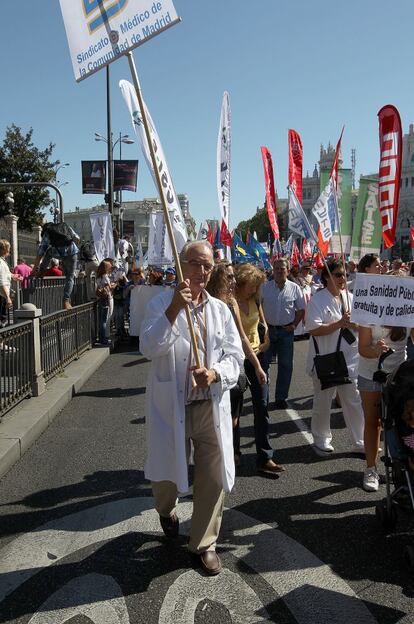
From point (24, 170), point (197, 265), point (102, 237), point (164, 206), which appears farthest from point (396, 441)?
point (24, 170)

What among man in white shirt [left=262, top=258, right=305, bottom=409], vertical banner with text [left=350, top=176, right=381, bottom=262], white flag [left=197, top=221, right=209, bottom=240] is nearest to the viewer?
man in white shirt [left=262, top=258, right=305, bottom=409]

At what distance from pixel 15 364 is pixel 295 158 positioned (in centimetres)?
607

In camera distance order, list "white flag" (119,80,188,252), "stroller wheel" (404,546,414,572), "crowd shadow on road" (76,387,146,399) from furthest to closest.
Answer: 1. "crowd shadow on road" (76,387,146,399)
2. "white flag" (119,80,188,252)
3. "stroller wheel" (404,546,414,572)

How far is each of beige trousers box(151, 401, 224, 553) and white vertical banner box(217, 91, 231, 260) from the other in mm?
5934

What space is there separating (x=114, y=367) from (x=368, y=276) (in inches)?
293

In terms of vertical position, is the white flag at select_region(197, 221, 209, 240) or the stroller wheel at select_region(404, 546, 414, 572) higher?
the white flag at select_region(197, 221, 209, 240)

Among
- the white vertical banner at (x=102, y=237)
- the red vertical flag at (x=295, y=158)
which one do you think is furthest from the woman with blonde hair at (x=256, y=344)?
the white vertical banner at (x=102, y=237)

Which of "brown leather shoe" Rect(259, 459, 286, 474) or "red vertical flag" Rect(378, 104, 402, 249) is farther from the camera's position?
"red vertical flag" Rect(378, 104, 402, 249)

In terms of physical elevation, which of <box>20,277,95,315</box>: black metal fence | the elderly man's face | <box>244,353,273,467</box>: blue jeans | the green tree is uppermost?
the green tree

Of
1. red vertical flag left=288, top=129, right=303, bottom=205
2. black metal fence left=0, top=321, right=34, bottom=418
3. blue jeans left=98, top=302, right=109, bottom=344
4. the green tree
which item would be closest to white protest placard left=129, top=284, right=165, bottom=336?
blue jeans left=98, top=302, right=109, bottom=344

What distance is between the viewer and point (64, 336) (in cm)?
970

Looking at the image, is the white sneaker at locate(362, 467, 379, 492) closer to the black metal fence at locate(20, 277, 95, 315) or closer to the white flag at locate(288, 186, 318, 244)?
the white flag at locate(288, 186, 318, 244)

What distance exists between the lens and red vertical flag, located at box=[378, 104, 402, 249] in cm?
717

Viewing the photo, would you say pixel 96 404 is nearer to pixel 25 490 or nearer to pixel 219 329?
pixel 25 490
